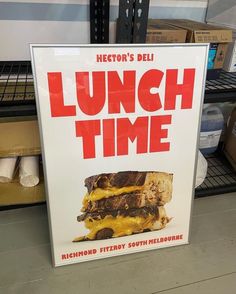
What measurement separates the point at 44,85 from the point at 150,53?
12.8 inches

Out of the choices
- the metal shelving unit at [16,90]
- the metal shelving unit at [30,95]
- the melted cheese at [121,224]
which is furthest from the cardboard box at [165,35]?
the melted cheese at [121,224]

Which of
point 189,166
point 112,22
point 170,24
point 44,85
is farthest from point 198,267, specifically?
point 112,22

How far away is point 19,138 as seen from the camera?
3.96 feet

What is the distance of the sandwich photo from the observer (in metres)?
1.00

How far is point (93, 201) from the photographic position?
40.0 inches

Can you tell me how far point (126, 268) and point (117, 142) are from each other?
478 mm

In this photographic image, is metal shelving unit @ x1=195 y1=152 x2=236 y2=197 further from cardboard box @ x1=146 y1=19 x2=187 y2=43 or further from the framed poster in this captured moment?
cardboard box @ x1=146 y1=19 x2=187 y2=43

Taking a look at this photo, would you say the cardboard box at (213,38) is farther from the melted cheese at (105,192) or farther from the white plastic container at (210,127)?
the melted cheese at (105,192)

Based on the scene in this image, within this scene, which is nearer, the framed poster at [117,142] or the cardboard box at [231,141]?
the framed poster at [117,142]

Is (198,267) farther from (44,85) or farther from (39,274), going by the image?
(44,85)

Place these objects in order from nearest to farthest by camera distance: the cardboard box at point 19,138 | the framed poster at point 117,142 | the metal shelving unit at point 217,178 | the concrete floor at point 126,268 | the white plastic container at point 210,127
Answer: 1. the framed poster at point 117,142
2. the concrete floor at point 126,268
3. the cardboard box at point 19,138
4. the metal shelving unit at point 217,178
5. the white plastic container at point 210,127

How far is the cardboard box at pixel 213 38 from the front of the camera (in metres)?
1.09

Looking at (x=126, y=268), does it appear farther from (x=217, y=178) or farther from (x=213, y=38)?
(x=213, y=38)

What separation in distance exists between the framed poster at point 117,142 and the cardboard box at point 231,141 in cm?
64
